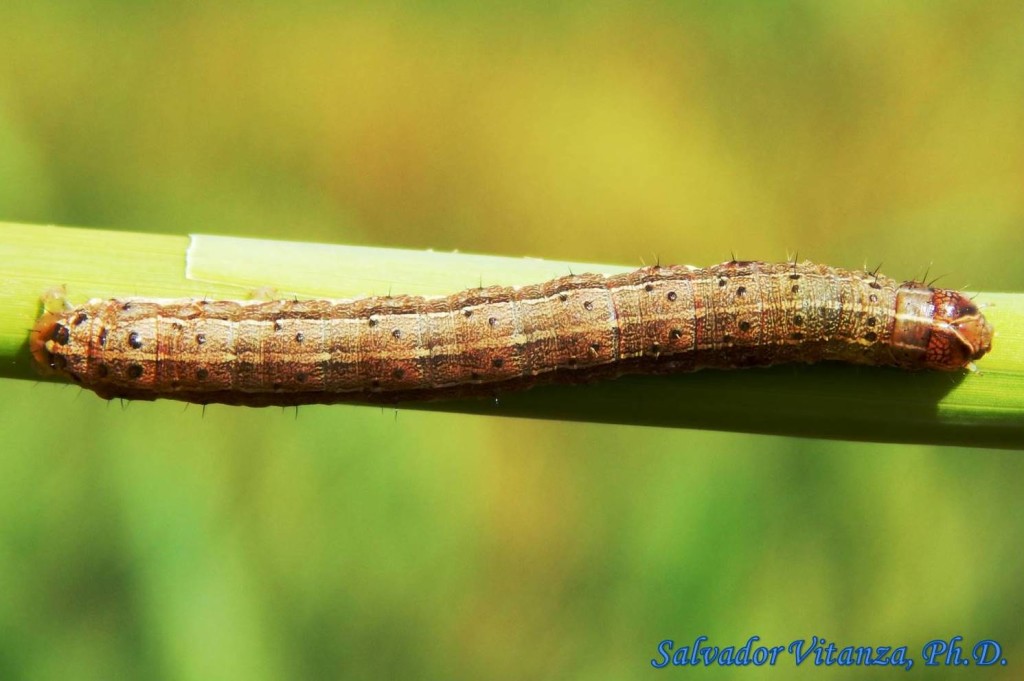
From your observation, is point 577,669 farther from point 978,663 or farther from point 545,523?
point 978,663

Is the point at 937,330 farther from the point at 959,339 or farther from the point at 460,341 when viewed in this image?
the point at 460,341

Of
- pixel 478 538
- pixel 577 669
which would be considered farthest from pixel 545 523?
pixel 577 669

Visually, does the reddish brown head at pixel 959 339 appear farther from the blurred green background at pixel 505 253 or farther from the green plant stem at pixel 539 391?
the blurred green background at pixel 505 253

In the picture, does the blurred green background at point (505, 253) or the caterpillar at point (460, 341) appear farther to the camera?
the blurred green background at point (505, 253)

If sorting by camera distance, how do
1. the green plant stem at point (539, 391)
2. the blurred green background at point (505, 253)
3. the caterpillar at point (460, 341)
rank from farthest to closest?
the blurred green background at point (505, 253) < the caterpillar at point (460, 341) < the green plant stem at point (539, 391)

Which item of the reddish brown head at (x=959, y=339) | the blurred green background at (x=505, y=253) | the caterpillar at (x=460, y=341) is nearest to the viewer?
the reddish brown head at (x=959, y=339)

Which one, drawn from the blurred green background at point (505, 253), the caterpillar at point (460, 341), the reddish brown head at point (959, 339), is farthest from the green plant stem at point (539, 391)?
the blurred green background at point (505, 253)

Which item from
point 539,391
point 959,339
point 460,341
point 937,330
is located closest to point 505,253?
point 460,341
